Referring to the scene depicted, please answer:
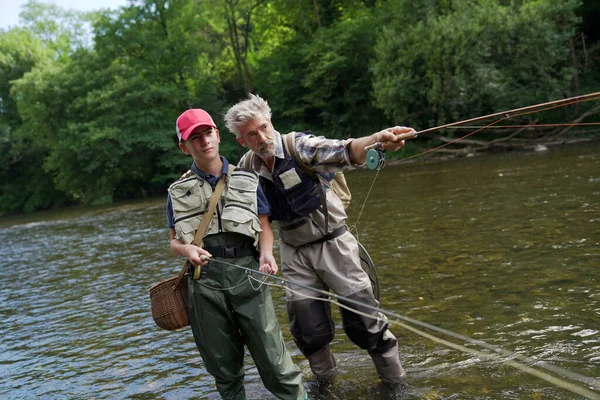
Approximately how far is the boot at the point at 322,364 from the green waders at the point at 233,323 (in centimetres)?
67

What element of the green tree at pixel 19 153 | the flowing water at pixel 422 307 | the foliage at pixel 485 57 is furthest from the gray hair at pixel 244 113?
the green tree at pixel 19 153

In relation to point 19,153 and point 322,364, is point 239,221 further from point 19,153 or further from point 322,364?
point 19,153

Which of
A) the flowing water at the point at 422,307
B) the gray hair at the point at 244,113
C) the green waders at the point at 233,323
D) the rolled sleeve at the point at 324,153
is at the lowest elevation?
the flowing water at the point at 422,307

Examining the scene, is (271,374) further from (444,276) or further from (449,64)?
(449,64)

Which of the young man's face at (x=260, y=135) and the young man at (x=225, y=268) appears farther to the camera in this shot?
the young man's face at (x=260, y=135)

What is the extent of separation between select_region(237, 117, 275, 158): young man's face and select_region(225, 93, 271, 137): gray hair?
0.10ft

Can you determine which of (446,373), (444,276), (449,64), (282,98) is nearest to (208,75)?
(282,98)

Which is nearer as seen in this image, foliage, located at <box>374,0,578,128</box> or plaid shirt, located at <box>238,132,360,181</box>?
plaid shirt, located at <box>238,132,360,181</box>

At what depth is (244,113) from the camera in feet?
11.1

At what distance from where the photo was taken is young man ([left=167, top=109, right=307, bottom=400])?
3.27 m

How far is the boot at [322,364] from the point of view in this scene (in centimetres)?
407

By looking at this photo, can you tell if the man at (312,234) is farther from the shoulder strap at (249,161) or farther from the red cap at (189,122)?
the red cap at (189,122)

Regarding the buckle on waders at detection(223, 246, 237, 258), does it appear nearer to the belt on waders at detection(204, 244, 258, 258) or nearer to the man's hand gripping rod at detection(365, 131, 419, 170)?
the belt on waders at detection(204, 244, 258, 258)

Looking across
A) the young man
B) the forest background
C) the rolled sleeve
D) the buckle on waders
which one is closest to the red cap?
the young man
